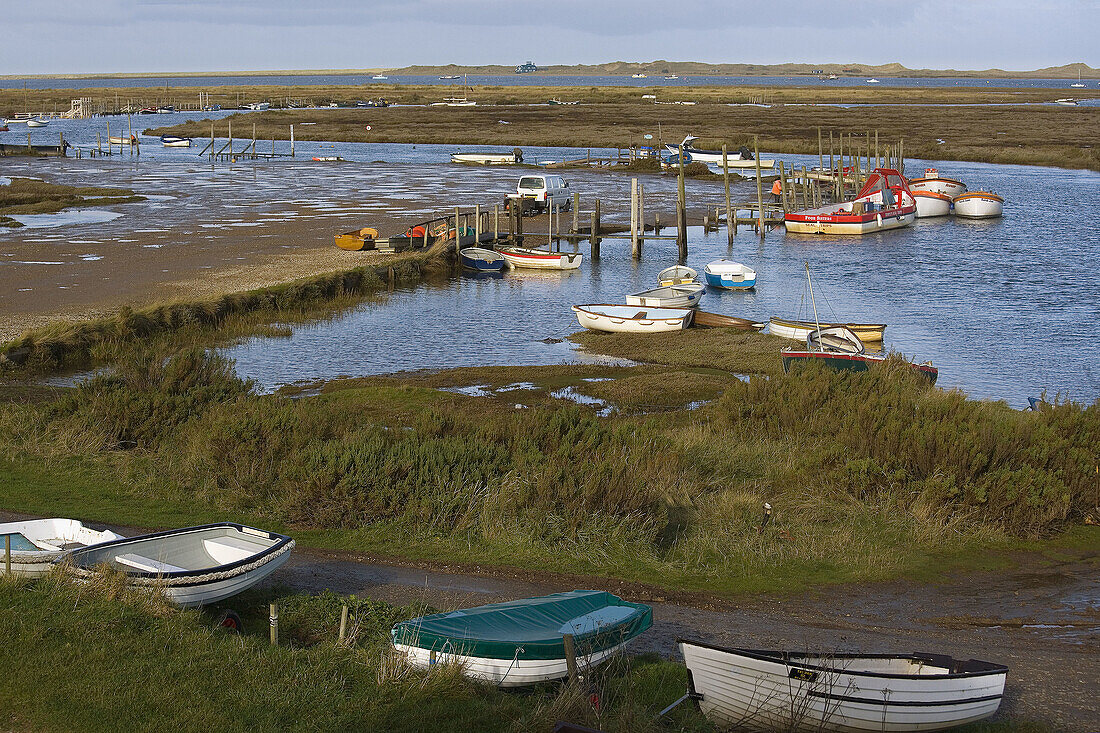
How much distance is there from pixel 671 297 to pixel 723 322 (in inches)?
72.0

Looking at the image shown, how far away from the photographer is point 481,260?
3962 centimetres

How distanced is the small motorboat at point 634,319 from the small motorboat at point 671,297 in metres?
0.67

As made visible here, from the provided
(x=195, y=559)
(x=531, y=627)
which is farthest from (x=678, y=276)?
(x=531, y=627)

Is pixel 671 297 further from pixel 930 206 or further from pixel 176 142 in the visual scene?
pixel 176 142

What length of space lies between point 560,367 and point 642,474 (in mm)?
10387

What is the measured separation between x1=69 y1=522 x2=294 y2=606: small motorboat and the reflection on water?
12478mm

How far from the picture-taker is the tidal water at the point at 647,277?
85.1 feet

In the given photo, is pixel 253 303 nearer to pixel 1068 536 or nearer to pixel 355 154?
pixel 1068 536

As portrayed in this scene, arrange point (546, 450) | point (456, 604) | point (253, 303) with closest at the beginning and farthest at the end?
point (456, 604) < point (546, 450) < point (253, 303)

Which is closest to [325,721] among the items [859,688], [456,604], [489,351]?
[456,604]

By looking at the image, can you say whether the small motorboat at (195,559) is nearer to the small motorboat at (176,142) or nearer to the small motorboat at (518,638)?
the small motorboat at (518,638)

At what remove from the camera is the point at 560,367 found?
956 inches

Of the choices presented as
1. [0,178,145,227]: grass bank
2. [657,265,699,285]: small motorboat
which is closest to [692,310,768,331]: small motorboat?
[657,265,699,285]: small motorboat

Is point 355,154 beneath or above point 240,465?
above
